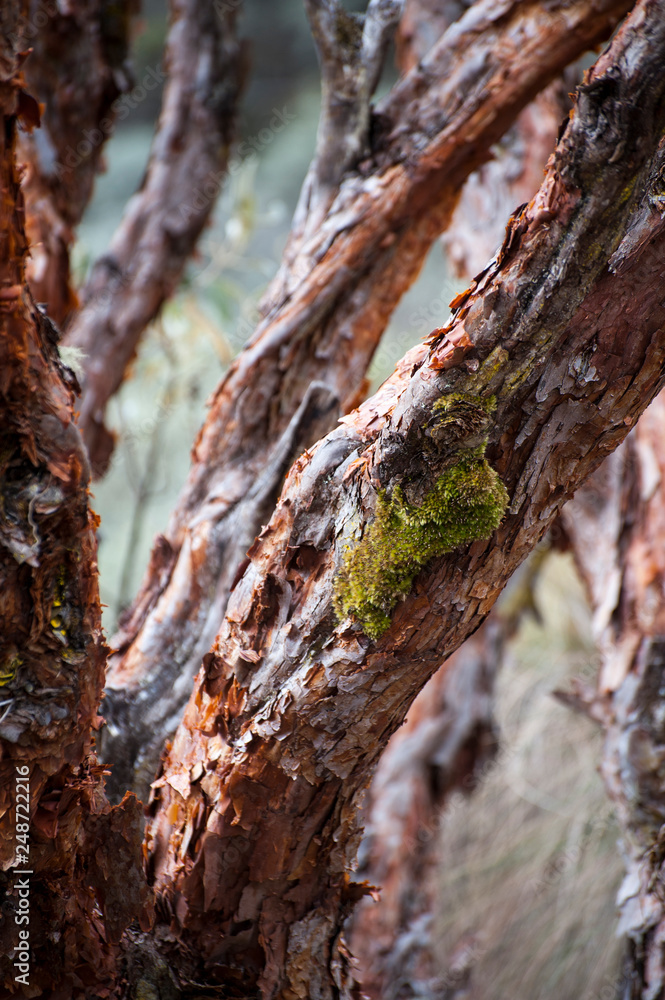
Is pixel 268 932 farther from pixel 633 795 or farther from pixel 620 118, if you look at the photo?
pixel 620 118

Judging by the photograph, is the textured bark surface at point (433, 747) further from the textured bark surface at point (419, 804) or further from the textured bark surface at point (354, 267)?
the textured bark surface at point (354, 267)

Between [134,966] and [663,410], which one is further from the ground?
[663,410]

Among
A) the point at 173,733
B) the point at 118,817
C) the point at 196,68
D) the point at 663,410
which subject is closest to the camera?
the point at 118,817

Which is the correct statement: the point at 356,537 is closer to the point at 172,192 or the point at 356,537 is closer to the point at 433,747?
the point at 172,192

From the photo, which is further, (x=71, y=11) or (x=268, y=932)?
(x=71, y=11)

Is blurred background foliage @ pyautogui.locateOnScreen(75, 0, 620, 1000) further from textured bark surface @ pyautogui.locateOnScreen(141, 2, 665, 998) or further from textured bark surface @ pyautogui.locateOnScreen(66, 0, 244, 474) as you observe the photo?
textured bark surface @ pyautogui.locateOnScreen(141, 2, 665, 998)

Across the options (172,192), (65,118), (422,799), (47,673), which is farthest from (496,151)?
(422,799)

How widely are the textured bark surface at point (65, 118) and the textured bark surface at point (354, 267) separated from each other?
49 centimetres

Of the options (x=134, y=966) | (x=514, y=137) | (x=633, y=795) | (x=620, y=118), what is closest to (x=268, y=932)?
(x=134, y=966)

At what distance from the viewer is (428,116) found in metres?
0.92

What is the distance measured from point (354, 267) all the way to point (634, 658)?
27.7 inches

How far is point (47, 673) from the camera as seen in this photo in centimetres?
47

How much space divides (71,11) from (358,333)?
0.84m

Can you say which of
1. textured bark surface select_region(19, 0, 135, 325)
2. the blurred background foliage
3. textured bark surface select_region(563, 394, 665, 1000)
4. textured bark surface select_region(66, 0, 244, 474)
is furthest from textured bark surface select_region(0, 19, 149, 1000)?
the blurred background foliage
